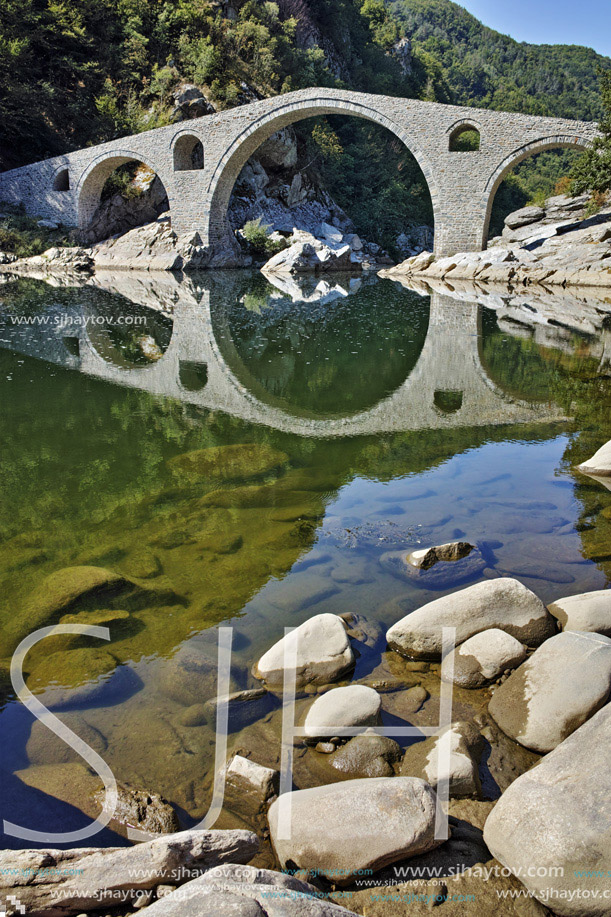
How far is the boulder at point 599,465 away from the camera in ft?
14.8

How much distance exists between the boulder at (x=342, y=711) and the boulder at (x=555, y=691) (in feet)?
1.64

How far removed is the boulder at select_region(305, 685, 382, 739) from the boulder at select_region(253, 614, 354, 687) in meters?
0.20

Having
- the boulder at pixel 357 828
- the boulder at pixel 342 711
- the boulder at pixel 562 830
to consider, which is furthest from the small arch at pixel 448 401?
the boulder at pixel 357 828

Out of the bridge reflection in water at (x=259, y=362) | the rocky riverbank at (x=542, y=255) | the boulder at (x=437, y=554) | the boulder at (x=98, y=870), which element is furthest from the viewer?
the rocky riverbank at (x=542, y=255)

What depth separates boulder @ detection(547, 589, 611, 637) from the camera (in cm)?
258

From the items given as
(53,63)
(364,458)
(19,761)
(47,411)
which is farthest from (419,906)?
(53,63)

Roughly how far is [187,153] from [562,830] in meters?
27.7

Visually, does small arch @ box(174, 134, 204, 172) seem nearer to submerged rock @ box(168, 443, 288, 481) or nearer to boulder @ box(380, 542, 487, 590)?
submerged rock @ box(168, 443, 288, 481)

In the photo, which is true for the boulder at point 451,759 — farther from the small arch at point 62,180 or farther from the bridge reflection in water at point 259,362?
the small arch at point 62,180

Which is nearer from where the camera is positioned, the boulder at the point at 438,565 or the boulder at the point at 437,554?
the boulder at the point at 438,565

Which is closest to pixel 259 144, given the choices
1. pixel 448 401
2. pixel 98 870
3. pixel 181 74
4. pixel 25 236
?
pixel 181 74

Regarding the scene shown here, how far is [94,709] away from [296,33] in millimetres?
39434

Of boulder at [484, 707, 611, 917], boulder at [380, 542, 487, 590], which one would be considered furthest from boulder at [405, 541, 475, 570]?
boulder at [484, 707, 611, 917]

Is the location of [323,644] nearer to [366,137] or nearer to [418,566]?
[418,566]
